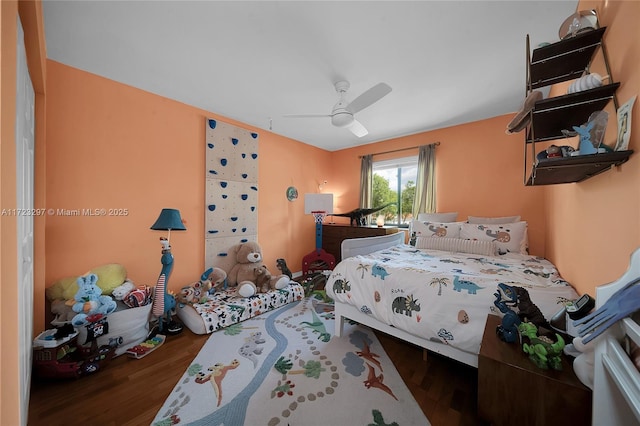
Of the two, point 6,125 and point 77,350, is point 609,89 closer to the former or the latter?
point 6,125

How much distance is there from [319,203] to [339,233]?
682mm

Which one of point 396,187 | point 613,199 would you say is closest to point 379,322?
point 613,199

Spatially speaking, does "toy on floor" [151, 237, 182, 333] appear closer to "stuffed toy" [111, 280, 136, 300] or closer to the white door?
"stuffed toy" [111, 280, 136, 300]

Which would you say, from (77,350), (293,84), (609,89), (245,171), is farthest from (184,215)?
(609,89)

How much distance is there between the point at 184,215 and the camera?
2.77 m

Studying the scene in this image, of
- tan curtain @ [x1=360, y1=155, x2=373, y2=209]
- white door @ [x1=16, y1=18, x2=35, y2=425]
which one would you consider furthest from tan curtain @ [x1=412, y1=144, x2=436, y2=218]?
white door @ [x1=16, y1=18, x2=35, y2=425]

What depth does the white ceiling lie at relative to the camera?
1.47m

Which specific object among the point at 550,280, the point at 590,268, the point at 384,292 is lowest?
the point at 384,292

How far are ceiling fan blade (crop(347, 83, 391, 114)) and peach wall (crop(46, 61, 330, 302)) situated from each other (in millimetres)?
1950

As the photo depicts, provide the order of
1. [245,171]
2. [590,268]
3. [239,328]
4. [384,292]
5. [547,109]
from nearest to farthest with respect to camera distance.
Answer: [547,109] → [590,268] → [384,292] → [239,328] → [245,171]

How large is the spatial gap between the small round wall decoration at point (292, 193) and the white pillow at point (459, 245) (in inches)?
86.0

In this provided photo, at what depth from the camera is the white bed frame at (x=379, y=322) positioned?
1.47m

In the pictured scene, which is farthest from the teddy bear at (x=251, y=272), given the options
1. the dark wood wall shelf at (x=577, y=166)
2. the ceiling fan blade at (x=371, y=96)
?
the dark wood wall shelf at (x=577, y=166)

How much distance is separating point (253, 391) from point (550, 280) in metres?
2.16
